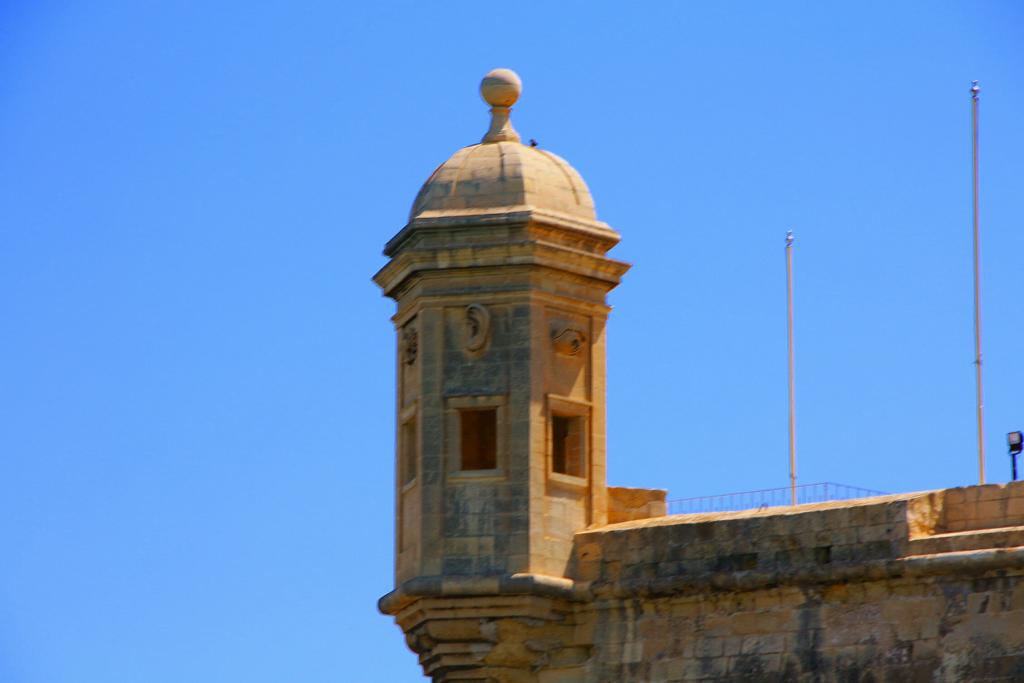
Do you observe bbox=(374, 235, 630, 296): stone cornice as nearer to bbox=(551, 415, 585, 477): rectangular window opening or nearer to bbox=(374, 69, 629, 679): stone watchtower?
bbox=(374, 69, 629, 679): stone watchtower

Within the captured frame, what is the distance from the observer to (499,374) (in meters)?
38.5

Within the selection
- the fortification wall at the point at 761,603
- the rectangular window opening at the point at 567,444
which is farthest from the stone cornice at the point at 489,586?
the rectangular window opening at the point at 567,444

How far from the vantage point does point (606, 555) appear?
38219 millimetres

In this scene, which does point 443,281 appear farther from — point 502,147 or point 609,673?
point 609,673

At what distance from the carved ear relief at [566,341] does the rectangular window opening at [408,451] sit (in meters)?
1.80

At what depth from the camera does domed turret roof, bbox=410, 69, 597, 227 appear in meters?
39.0

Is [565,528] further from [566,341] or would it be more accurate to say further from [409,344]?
[409,344]

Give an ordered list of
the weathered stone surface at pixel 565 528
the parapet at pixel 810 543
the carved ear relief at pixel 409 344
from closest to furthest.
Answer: the parapet at pixel 810 543 < the weathered stone surface at pixel 565 528 < the carved ear relief at pixel 409 344

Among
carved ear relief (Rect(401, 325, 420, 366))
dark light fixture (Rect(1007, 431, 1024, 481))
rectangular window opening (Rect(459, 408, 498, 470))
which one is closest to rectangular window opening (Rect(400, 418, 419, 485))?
rectangular window opening (Rect(459, 408, 498, 470))

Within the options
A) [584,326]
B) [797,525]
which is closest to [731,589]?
[797,525]

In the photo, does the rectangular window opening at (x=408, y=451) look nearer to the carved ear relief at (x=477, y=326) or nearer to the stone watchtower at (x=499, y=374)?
the stone watchtower at (x=499, y=374)

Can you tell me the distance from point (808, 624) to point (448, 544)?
4147mm

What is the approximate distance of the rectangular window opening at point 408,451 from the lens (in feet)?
128

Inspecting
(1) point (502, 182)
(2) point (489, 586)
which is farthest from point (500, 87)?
(2) point (489, 586)
